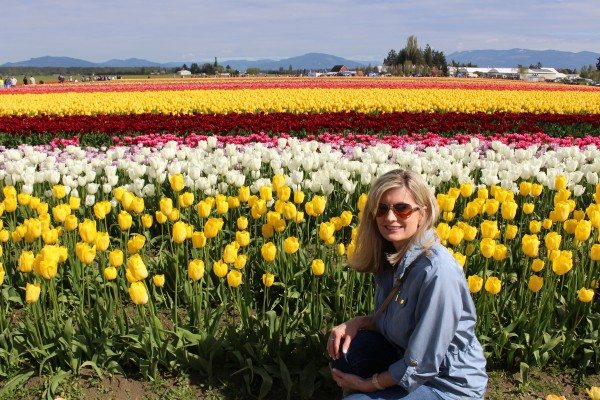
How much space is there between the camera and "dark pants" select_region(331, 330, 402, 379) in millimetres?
3006

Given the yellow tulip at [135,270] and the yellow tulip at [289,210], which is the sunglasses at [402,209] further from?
the yellow tulip at [289,210]

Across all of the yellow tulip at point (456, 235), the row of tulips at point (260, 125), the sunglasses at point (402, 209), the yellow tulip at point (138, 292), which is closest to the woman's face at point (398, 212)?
the sunglasses at point (402, 209)

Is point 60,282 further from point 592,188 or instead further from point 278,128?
point 278,128

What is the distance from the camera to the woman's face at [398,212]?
2.84 m

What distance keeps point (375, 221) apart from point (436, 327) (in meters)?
0.68

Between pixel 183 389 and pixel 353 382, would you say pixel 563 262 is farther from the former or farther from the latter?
pixel 183 389

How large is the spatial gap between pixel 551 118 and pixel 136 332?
12.9 m

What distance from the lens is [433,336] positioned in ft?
8.47

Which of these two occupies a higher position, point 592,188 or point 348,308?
point 592,188

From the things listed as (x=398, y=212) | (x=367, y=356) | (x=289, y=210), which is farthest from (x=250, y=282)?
(x=398, y=212)

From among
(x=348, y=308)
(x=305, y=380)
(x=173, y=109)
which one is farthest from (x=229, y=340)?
(x=173, y=109)

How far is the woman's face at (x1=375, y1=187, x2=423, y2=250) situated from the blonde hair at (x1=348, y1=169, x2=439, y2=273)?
0.02 m

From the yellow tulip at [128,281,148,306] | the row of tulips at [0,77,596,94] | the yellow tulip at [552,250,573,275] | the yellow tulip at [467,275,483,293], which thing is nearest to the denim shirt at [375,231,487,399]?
the yellow tulip at [467,275,483,293]

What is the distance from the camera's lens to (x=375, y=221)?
306 centimetres
